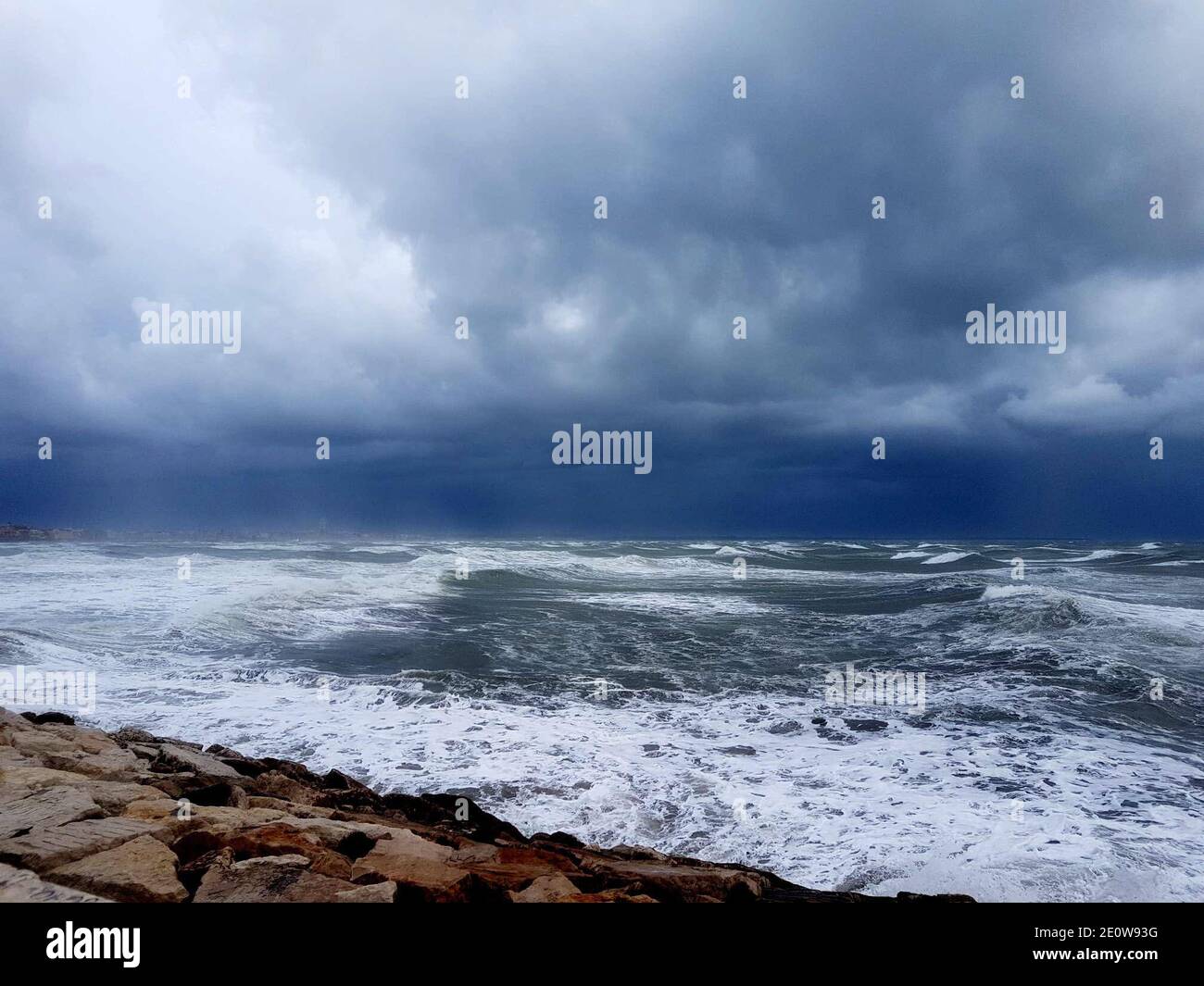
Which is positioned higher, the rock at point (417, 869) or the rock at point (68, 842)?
the rock at point (68, 842)

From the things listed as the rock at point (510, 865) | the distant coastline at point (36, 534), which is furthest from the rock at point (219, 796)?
the distant coastline at point (36, 534)

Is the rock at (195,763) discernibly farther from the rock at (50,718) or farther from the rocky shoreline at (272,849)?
the rock at (50,718)

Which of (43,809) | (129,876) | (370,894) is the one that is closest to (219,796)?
(43,809)

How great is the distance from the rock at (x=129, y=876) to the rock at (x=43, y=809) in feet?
2.11

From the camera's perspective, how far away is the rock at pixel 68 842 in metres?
3.15

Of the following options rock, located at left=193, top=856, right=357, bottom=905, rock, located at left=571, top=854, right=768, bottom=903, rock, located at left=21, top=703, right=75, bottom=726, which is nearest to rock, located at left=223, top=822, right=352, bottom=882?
rock, located at left=193, top=856, right=357, bottom=905

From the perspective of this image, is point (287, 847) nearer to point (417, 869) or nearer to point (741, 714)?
point (417, 869)

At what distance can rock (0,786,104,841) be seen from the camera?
3520 mm

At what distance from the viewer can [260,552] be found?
4203cm

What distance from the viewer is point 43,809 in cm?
376

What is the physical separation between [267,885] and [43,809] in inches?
74.0
